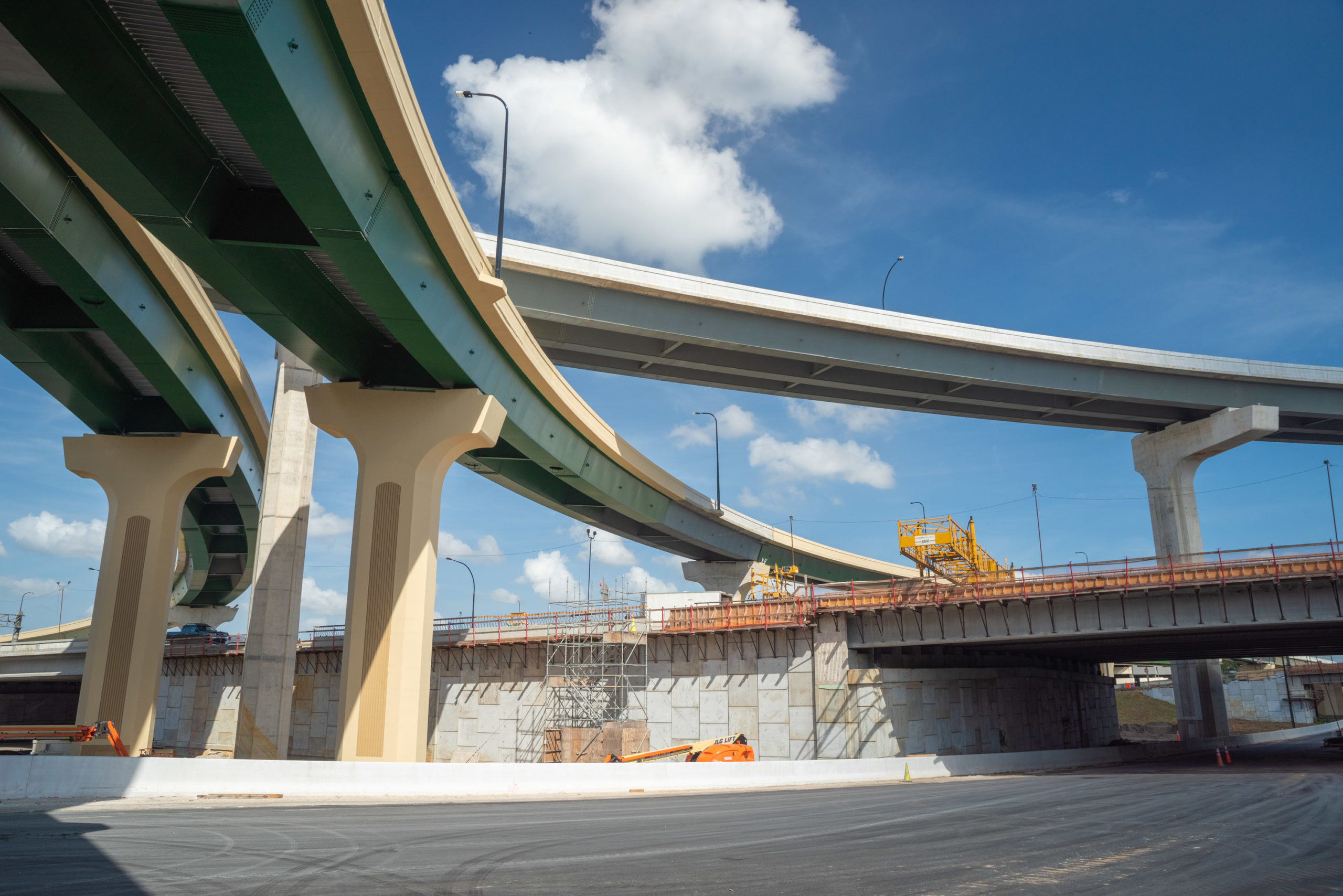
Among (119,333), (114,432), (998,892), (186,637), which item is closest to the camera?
(998,892)

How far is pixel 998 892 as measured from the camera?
29.8 feet

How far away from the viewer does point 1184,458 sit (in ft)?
150

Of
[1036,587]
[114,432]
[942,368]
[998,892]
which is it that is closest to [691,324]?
[942,368]

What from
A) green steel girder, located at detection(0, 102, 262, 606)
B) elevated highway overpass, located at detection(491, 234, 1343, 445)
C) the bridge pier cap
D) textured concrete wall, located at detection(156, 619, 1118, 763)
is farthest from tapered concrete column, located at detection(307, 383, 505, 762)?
the bridge pier cap

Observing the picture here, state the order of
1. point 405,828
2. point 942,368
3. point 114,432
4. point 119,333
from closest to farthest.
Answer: point 405,828
point 119,333
point 114,432
point 942,368

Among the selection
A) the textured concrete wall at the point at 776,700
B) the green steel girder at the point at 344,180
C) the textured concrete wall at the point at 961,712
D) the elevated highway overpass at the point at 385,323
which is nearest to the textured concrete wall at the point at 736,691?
the textured concrete wall at the point at 776,700

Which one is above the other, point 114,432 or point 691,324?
point 691,324

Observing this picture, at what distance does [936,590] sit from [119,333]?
28.4 metres

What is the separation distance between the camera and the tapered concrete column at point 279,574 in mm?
32094

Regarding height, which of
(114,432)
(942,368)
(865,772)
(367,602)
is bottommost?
(865,772)

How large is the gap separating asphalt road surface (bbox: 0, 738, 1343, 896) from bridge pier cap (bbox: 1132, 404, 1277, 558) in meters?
28.3

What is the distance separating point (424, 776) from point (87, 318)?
1526 centimetres

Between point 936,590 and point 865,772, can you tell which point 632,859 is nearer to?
point 865,772

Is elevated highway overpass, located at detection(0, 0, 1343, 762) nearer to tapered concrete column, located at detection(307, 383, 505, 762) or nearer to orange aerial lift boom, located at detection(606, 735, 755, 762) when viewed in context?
tapered concrete column, located at detection(307, 383, 505, 762)
